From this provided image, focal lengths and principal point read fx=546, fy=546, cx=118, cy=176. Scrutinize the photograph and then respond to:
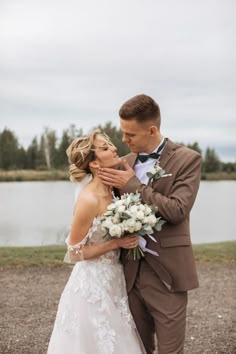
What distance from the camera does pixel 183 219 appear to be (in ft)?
11.8

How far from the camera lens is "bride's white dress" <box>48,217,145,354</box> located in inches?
150

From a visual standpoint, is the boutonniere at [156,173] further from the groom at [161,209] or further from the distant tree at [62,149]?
the distant tree at [62,149]

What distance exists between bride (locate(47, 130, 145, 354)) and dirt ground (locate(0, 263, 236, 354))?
247cm

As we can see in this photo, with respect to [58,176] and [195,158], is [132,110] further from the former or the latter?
[58,176]

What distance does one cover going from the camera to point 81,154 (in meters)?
3.75

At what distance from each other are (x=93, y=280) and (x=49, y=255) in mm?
6976

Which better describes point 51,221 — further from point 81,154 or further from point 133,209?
point 133,209

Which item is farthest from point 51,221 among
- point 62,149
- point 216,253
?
point 62,149

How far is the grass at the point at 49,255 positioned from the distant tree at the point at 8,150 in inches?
1260

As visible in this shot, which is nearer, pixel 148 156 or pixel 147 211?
pixel 147 211

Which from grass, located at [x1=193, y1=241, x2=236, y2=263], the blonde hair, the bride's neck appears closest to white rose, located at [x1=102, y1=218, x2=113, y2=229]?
the bride's neck

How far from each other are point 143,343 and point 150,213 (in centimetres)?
119

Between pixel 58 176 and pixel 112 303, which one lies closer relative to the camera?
pixel 112 303

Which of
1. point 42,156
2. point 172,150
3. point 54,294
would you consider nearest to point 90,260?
point 172,150
